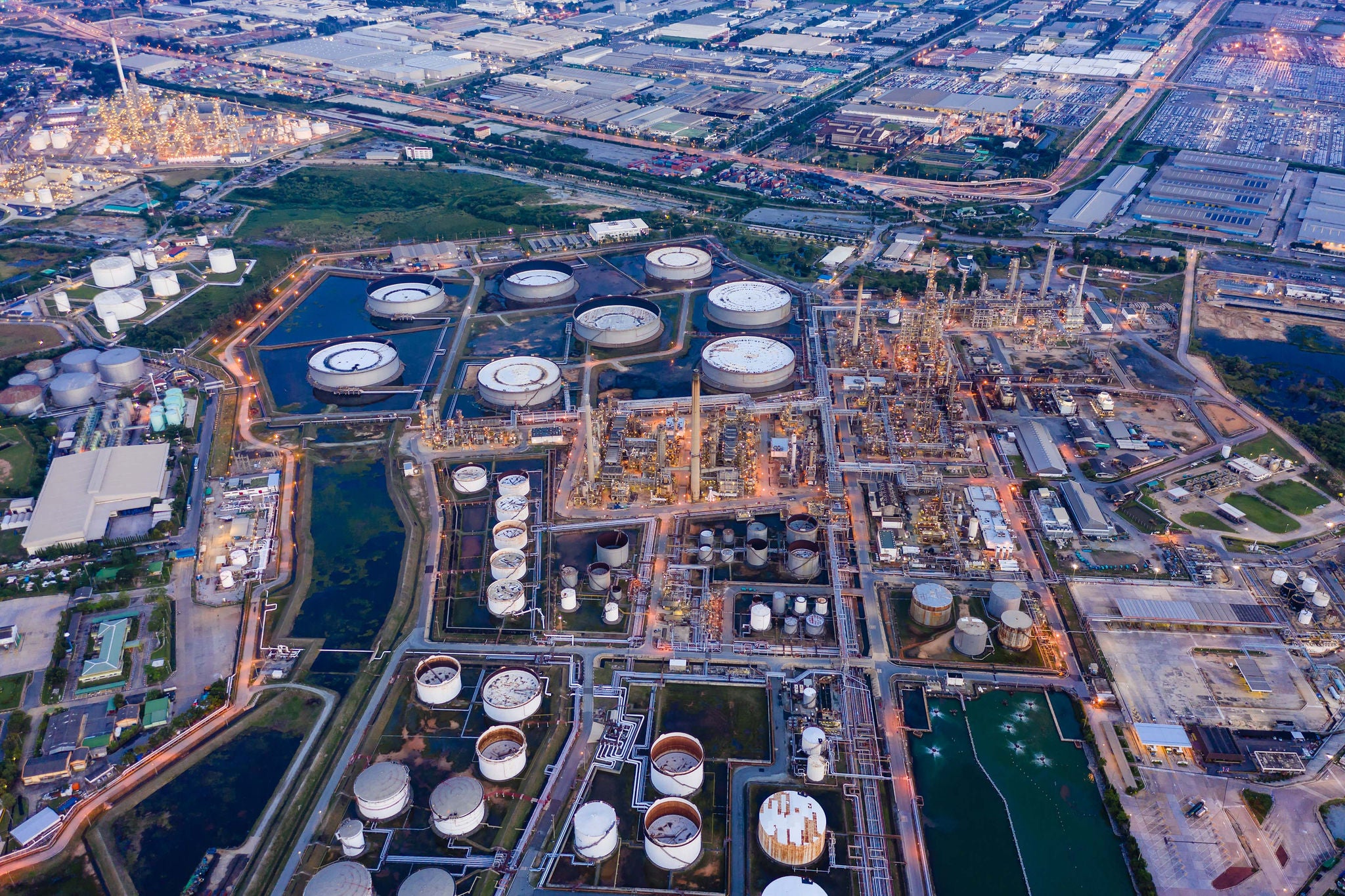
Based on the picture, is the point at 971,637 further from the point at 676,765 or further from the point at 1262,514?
the point at 1262,514

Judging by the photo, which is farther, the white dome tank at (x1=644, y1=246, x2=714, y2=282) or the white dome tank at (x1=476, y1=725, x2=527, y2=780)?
the white dome tank at (x1=644, y1=246, x2=714, y2=282)

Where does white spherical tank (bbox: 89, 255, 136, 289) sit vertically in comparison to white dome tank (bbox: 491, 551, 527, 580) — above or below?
above

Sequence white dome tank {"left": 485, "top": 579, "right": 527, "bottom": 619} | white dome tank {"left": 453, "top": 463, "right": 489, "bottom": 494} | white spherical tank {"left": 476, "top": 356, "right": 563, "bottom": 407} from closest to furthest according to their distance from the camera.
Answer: white dome tank {"left": 485, "top": 579, "right": 527, "bottom": 619}, white dome tank {"left": 453, "top": 463, "right": 489, "bottom": 494}, white spherical tank {"left": 476, "top": 356, "right": 563, "bottom": 407}

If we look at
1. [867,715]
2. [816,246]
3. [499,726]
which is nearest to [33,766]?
[499,726]

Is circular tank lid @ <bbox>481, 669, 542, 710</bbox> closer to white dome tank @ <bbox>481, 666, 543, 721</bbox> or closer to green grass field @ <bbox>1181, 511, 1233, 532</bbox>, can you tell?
white dome tank @ <bbox>481, 666, 543, 721</bbox>

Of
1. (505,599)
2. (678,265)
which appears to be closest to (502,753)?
(505,599)

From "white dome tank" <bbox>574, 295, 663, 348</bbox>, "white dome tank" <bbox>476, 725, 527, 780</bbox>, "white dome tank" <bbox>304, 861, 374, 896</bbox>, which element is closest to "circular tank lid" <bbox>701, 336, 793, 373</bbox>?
"white dome tank" <bbox>574, 295, 663, 348</bbox>
